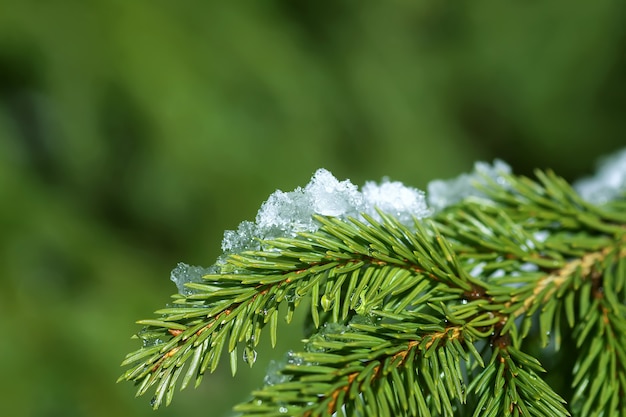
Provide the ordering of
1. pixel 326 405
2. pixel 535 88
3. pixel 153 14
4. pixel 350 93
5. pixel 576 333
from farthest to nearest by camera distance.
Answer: pixel 535 88 → pixel 350 93 → pixel 153 14 → pixel 576 333 → pixel 326 405

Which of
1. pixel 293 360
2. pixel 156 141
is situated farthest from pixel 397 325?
pixel 156 141

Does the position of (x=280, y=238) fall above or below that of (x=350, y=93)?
below

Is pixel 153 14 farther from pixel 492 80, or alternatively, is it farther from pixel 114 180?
pixel 492 80

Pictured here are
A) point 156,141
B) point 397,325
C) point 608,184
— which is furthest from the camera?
point 156,141

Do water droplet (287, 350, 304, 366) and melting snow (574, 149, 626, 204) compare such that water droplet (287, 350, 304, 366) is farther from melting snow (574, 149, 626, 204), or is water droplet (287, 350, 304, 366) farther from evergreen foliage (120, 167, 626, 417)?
melting snow (574, 149, 626, 204)

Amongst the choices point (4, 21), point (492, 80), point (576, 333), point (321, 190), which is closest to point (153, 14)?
point (4, 21)

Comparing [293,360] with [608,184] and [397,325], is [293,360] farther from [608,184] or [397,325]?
[608,184]
